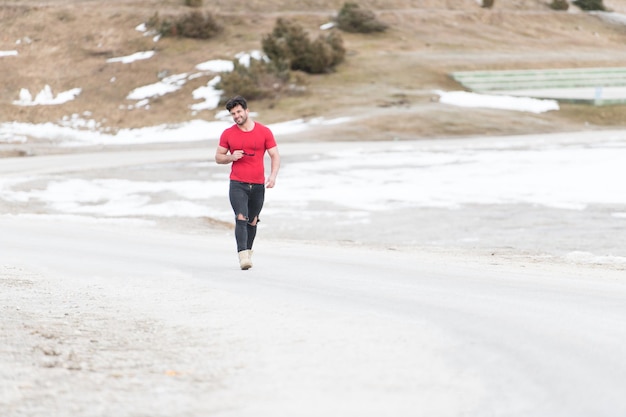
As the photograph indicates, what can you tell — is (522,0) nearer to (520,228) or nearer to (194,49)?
(194,49)

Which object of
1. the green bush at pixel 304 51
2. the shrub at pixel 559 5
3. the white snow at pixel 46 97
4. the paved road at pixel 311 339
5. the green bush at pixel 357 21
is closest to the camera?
the paved road at pixel 311 339

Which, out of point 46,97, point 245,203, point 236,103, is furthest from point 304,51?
point 236,103

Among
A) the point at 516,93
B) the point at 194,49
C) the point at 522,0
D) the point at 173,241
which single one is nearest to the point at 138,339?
the point at 173,241

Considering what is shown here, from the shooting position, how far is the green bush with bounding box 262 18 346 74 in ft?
166

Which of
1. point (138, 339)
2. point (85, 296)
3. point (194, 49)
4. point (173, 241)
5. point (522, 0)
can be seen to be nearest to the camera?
point (138, 339)

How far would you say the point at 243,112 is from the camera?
1159 cm

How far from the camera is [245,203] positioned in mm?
12133

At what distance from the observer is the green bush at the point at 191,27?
55719 mm

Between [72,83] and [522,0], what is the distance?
33.9 meters

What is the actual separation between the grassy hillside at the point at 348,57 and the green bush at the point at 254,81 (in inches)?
26.9

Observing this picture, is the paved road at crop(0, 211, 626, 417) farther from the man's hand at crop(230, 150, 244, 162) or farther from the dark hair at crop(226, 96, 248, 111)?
the dark hair at crop(226, 96, 248, 111)

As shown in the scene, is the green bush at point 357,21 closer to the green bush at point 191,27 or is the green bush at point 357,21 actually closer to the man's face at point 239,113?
the green bush at point 191,27

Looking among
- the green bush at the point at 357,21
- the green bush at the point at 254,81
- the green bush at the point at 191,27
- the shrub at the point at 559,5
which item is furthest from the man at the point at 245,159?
the shrub at the point at 559,5

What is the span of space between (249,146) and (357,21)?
48.7m
